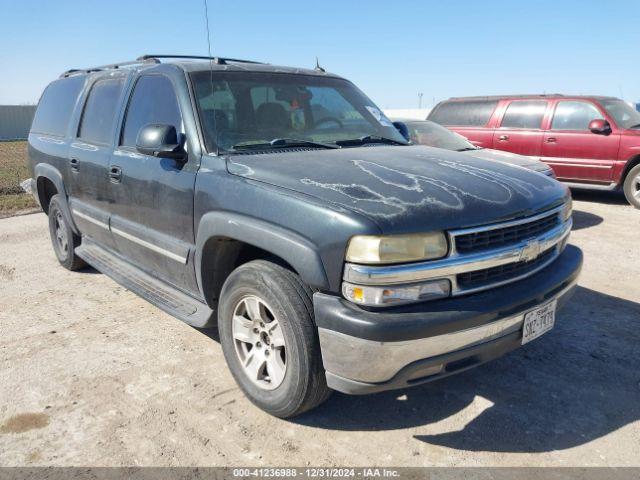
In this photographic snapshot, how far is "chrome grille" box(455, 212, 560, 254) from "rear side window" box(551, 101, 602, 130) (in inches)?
287

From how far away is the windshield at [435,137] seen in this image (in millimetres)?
7457

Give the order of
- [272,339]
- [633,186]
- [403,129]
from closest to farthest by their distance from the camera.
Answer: [272,339], [403,129], [633,186]

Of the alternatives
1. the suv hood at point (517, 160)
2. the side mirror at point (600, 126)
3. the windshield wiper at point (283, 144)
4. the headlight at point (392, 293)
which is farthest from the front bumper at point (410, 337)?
the side mirror at point (600, 126)

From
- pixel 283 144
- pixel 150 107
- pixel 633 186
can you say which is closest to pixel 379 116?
pixel 283 144

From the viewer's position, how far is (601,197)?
9844 millimetres

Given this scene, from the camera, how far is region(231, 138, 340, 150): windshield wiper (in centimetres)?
324

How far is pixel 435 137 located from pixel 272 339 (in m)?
5.56

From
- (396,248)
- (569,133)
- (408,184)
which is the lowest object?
(569,133)

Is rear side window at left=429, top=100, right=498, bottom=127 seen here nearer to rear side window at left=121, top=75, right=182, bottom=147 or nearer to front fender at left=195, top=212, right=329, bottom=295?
rear side window at left=121, top=75, right=182, bottom=147

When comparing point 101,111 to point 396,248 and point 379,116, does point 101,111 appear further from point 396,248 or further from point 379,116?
point 396,248

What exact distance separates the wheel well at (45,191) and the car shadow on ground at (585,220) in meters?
6.63

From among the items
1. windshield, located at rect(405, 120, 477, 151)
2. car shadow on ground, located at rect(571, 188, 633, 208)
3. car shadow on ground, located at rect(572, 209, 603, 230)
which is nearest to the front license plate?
windshield, located at rect(405, 120, 477, 151)

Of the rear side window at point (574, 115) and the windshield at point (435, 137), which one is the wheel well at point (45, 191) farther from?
the rear side window at point (574, 115)

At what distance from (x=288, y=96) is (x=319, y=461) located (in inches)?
93.8
